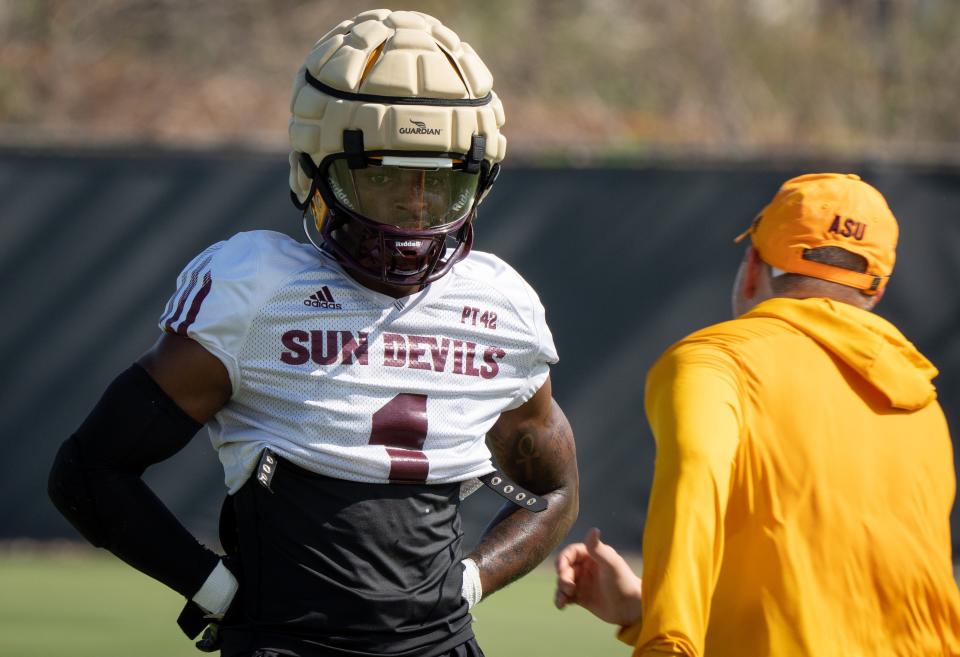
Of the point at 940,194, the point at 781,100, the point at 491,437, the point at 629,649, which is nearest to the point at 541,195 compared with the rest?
the point at 940,194

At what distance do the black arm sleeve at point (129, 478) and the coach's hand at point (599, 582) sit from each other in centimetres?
79

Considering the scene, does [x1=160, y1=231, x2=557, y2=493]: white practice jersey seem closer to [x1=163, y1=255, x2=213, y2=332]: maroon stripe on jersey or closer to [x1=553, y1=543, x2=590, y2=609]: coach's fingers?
[x1=163, y1=255, x2=213, y2=332]: maroon stripe on jersey

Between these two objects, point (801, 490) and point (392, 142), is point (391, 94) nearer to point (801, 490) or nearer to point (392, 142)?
point (392, 142)

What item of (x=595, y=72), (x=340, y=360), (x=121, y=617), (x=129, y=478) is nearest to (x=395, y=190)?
(x=340, y=360)

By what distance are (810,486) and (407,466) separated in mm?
897

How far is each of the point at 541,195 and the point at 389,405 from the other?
19.6 feet

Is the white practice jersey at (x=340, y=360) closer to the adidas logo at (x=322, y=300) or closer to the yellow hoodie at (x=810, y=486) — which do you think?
the adidas logo at (x=322, y=300)

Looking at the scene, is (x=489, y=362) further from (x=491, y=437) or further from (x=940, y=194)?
(x=940, y=194)

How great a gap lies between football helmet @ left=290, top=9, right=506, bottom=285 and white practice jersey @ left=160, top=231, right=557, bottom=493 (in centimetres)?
10

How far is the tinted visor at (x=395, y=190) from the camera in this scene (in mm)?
3338

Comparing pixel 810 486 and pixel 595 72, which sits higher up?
pixel 810 486

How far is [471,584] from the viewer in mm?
3451

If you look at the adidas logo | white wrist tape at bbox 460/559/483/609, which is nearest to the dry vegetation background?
white wrist tape at bbox 460/559/483/609

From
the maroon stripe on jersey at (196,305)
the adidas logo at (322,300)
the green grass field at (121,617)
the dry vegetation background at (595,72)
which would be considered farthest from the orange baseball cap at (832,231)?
the dry vegetation background at (595,72)
